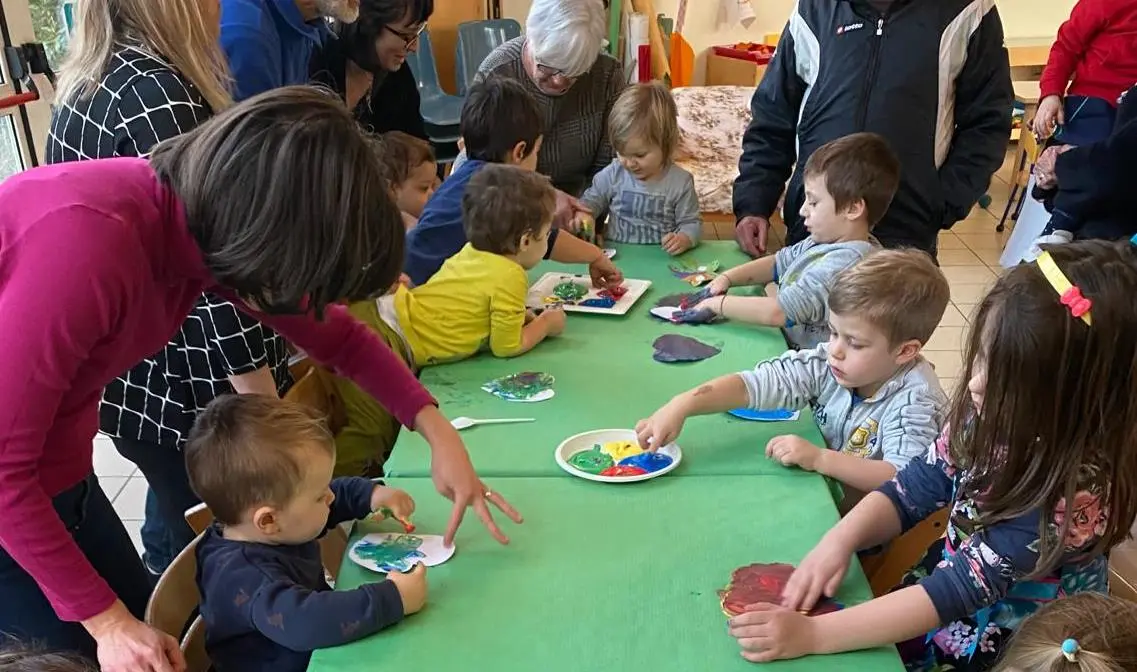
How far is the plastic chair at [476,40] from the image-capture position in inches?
221

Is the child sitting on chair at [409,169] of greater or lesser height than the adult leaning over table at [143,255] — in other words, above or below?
below

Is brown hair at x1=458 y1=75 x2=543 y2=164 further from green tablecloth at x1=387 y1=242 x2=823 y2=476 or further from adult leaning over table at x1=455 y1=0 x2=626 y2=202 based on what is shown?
green tablecloth at x1=387 y1=242 x2=823 y2=476

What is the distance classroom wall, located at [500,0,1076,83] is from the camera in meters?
6.66

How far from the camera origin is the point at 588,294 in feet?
7.88

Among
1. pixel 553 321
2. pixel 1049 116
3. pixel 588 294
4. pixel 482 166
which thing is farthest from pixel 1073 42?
pixel 553 321

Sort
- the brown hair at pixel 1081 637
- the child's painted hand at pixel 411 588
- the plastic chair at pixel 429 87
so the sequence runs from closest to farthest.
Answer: the brown hair at pixel 1081 637
the child's painted hand at pixel 411 588
the plastic chair at pixel 429 87

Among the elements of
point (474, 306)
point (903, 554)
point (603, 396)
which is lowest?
point (903, 554)

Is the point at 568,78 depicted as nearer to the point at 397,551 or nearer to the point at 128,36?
the point at 128,36

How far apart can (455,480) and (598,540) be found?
0.25 m

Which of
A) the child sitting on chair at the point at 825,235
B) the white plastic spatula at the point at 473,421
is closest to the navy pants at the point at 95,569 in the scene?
the white plastic spatula at the point at 473,421

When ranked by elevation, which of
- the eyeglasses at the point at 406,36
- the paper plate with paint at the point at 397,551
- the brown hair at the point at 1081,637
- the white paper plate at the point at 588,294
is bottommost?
the paper plate with paint at the point at 397,551

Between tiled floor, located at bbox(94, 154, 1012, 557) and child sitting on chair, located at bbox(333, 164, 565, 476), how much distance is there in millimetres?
1066

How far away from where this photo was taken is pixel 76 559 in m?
1.06

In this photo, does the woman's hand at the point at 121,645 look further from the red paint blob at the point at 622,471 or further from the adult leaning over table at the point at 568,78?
the adult leaning over table at the point at 568,78
